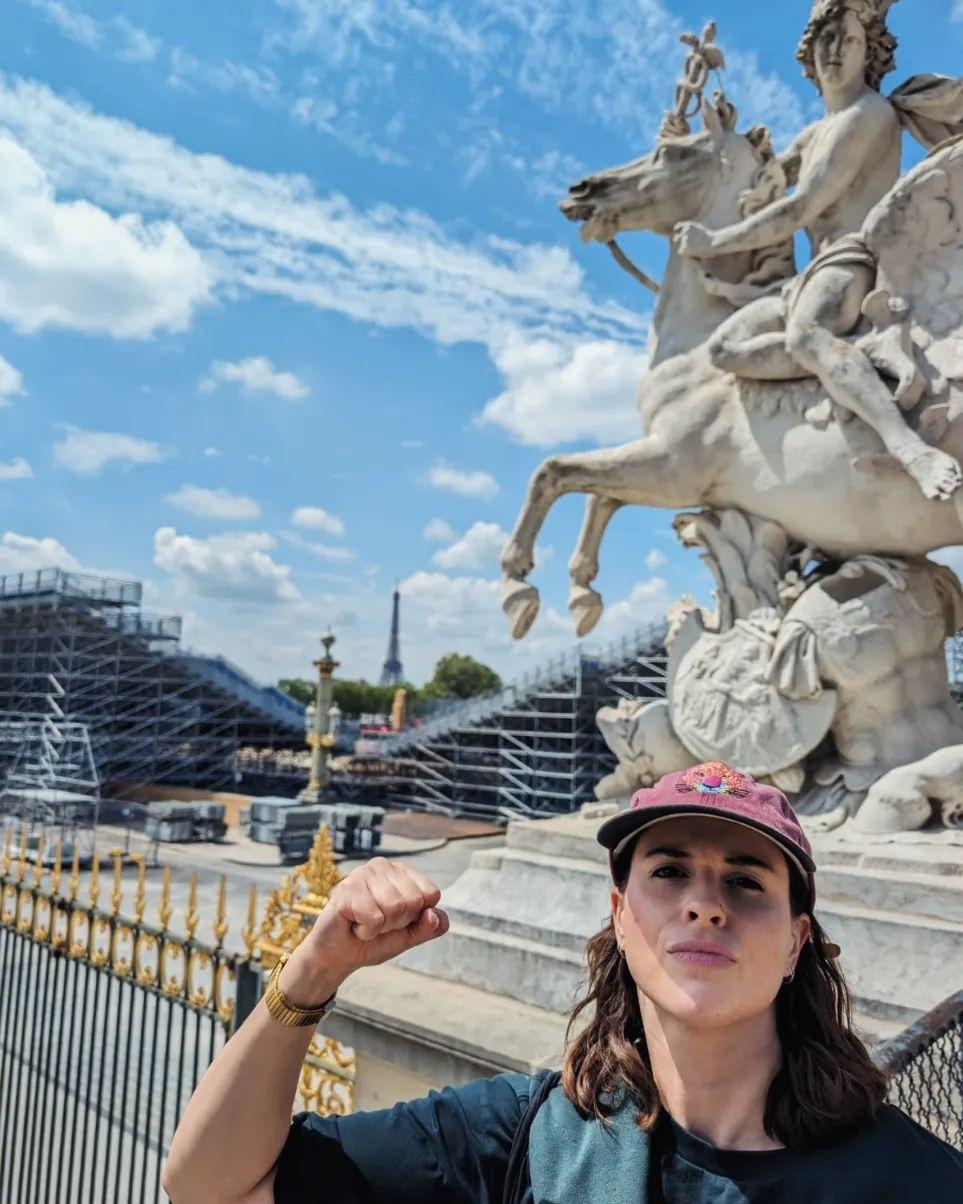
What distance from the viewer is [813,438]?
4.31 m

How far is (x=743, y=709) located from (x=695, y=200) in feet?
9.15

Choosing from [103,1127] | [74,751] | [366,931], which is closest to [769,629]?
[366,931]

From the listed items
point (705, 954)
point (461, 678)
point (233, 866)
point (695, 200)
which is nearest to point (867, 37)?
point (695, 200)

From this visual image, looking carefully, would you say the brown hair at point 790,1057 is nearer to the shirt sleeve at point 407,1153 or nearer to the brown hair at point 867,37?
the shirt sleeve at point 407,1153

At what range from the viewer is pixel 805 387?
4.40 m

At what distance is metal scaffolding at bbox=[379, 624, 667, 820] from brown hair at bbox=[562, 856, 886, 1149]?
73.1ft

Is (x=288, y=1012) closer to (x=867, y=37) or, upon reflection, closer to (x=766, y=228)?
(x=766, y=228)

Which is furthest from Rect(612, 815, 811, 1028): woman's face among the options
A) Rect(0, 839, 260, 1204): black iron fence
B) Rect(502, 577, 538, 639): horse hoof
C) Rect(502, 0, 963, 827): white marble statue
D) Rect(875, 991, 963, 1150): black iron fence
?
Rect(502, 577, 538, 639): horse hoof

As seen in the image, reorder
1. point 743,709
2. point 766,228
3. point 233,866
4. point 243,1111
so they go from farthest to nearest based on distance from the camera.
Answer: point 233,866 < point 766,228 < point 743,709 < point 243,1111

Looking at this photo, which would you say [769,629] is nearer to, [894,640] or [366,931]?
[894,640]

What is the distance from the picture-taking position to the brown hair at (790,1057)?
1.17 m

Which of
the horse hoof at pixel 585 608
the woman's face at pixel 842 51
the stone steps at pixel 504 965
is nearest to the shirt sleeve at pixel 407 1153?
the stone steps at pixel 504 965

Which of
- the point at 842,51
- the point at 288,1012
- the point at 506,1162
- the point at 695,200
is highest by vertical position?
the point at 842,51

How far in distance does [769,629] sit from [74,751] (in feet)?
84.5
